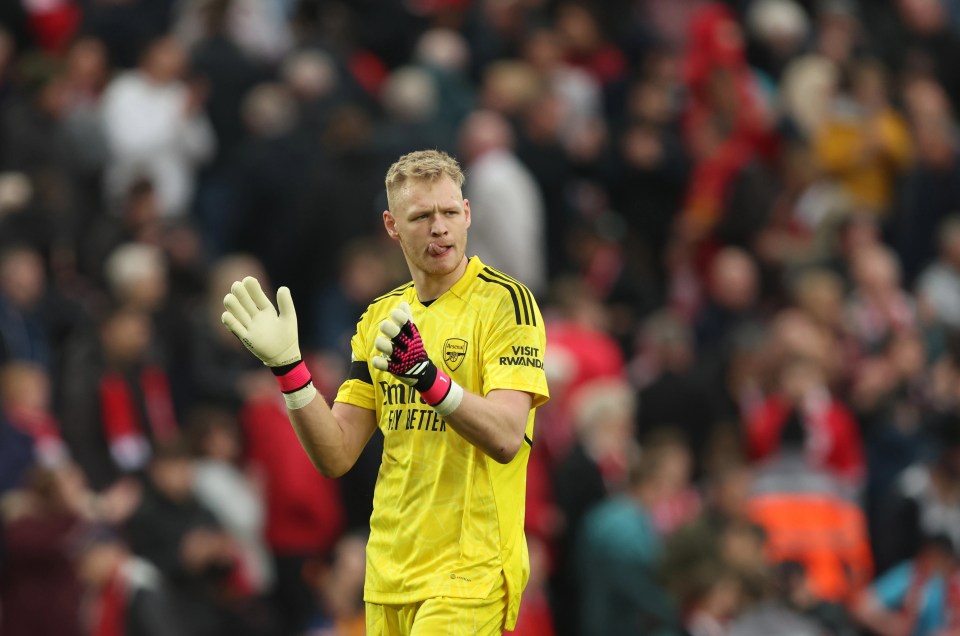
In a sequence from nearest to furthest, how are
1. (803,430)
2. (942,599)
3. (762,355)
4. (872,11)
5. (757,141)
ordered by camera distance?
(942,599), (803,430), (762,355), (757,141), (872,11)

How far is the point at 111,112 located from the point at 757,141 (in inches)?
256

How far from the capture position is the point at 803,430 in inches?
547

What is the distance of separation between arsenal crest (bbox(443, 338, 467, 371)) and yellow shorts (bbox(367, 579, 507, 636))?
2.69ft

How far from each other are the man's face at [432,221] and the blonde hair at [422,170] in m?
0.02

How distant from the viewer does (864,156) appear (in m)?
18.5

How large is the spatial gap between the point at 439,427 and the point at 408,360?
1.90 ft

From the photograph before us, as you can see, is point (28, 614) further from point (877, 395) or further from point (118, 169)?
point (877, 395)

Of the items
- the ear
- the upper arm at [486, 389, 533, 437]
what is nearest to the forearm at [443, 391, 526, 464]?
the upper arm at [486, 389, 533, 437]

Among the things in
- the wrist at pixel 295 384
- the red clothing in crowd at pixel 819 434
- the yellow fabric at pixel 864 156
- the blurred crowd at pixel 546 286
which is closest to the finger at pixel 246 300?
the wrist at pixel 295 384

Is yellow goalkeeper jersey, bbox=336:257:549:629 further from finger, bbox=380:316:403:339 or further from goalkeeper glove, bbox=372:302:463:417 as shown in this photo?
finger, bbox=380:316:403:339

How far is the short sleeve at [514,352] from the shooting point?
664 cm

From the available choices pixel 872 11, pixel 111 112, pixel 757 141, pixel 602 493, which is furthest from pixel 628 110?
pixel 602 493

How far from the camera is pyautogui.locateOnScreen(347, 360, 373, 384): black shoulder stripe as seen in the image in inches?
280

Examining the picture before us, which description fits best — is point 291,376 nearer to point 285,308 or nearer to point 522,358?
point 285,308
